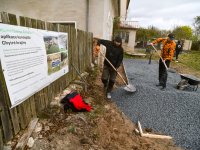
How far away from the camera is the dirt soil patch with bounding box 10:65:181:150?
306 cm

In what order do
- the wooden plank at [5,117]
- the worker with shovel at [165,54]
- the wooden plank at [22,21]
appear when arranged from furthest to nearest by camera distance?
the worker with shovel at [165,54], the wooden plank at [22,21], the wooden plank at [5,117]

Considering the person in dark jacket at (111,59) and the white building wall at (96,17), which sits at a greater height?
the white building wall at (96,17)

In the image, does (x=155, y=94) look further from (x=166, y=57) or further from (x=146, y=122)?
(x=166, y=57)

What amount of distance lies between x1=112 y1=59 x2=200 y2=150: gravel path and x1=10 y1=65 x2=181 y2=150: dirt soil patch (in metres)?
0.34

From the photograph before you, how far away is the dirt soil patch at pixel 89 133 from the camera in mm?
3062

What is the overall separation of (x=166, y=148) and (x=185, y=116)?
1.47m

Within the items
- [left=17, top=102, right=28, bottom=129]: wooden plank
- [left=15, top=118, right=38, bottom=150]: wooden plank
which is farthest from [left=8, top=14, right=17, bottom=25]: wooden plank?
[left=15, top=118, right=38, bottom=150]: wooden plank

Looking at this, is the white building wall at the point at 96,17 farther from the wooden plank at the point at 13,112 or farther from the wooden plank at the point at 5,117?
the wooden plank at the point at 5,117

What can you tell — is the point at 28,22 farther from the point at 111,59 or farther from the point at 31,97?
the point at 111,59

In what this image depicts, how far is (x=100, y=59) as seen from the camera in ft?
30.2

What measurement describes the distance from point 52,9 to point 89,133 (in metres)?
7.11

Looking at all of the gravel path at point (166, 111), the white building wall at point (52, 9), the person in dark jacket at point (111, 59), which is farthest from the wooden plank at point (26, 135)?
the white building wall at point (52, 9)

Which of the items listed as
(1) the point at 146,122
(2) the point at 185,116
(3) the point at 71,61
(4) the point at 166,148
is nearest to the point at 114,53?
(3) the point at 71,61

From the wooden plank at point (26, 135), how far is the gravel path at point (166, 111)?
8.02 feet
